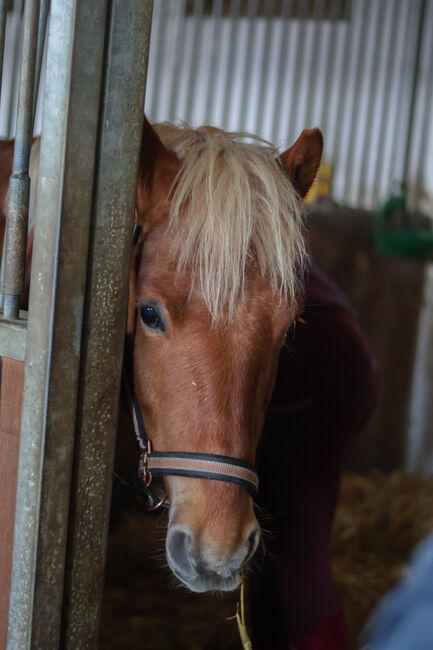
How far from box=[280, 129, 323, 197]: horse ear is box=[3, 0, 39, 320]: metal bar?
2.12 ft

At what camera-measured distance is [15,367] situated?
1126mm

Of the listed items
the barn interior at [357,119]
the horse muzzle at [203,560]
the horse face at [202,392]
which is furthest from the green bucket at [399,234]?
the horse muzzle at [203,560]

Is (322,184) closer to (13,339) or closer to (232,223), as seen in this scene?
(232,223)

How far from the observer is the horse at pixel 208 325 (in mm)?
1214

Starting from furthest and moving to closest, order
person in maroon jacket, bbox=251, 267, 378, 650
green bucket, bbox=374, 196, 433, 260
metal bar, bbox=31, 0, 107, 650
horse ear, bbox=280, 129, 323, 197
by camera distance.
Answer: green bucket, bbox=374, 196, 433, 260, person in maroon jacket, bbox=251, 267, 378, 650, horse ear, bbox=280, 129, 323, 197, metal bar, bbox=31, 0, 107, 650

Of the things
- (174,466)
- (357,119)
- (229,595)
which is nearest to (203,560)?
(174,466)

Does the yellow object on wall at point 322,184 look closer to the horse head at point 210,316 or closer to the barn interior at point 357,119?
the barn interior at point 357,119

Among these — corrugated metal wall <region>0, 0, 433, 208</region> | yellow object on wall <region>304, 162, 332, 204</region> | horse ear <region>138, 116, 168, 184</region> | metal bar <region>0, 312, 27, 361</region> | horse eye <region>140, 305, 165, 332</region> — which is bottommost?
metal bar <region>0, 312, 27, 361</region>

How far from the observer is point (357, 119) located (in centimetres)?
432

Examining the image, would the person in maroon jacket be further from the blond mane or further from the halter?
the halter

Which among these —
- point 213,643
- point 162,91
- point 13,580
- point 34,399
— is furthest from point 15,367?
point 162,91

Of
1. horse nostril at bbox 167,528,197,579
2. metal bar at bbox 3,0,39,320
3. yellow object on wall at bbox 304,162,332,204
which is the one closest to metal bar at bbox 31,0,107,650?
metal bar at bbox 3,0,39,320

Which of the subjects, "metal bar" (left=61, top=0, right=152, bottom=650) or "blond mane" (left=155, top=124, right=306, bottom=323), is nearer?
"metal bar" (left=61, top=0, right=152, bottom=650)

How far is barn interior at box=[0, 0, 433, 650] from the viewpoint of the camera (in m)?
4.11
